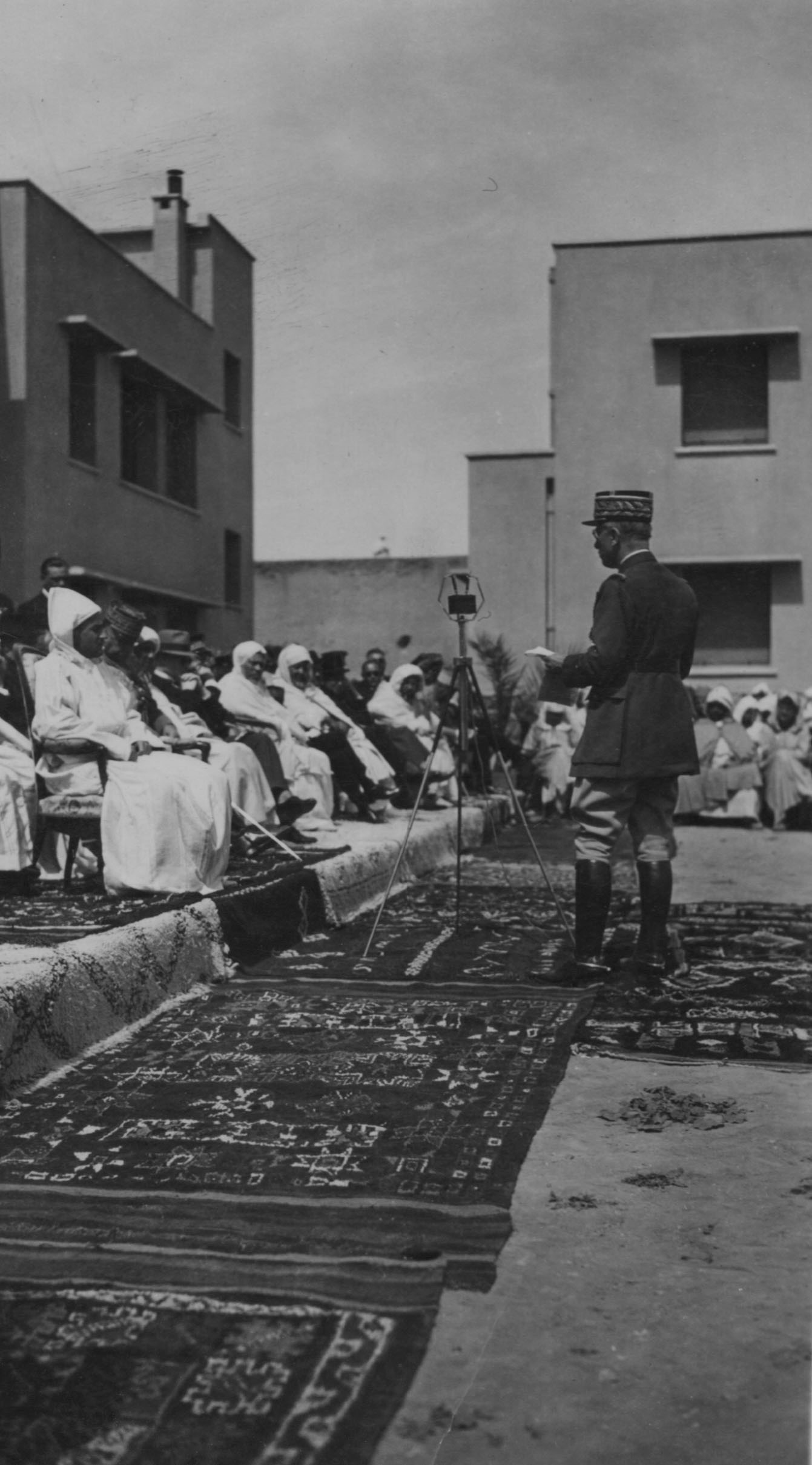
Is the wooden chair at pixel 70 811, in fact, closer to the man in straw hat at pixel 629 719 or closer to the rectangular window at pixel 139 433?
the man in straw hat at pixel 629 719

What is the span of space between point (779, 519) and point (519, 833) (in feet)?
22.9

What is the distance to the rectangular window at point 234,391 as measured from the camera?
21.4m

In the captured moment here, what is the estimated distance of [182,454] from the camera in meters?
19.5

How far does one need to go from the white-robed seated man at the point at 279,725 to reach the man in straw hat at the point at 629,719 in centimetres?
398

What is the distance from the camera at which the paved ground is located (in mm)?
1961

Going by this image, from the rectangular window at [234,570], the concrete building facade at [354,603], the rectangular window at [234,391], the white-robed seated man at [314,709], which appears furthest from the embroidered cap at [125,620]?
the concrete building facade at [354,603]

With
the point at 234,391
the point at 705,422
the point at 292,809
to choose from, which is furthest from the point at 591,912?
the point at 234,391

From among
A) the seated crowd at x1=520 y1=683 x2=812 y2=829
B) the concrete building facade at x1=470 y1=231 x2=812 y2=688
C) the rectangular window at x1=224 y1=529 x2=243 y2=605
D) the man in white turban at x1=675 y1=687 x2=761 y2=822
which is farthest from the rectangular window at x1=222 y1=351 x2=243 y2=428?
the man in white turban at x1=675 y1=687 x2=761 y2=822

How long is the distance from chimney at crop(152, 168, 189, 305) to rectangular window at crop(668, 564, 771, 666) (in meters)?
8.11

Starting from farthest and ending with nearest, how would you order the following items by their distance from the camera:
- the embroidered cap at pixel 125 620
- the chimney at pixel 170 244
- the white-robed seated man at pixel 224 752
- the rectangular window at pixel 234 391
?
the rectangular window at pixel 234 391 → the chimney at pixel 170 244 → the white-robed seated man at pixel 224 752 → the embroidered cap at pixel 125 620

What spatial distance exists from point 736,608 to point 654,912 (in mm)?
13528

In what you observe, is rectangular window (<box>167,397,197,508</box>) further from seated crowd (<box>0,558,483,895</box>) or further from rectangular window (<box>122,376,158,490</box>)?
seated crowd (<box>0,558,483,895</box>)

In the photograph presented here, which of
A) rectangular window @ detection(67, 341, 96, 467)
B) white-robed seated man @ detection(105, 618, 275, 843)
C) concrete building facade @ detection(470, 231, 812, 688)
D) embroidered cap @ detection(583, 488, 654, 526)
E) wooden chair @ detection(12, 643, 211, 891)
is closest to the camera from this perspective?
embroidered cap @ detection(583, 488, 654, 526)

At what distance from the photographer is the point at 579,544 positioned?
17938 millimetres
